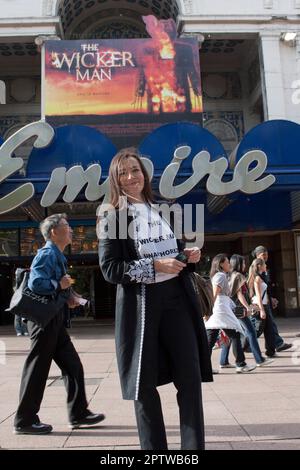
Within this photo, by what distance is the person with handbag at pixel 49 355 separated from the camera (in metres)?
4.36

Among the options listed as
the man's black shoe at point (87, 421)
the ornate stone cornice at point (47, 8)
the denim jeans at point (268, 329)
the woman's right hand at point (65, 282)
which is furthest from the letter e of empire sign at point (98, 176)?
the ornate stone cornice at point (47, 8)

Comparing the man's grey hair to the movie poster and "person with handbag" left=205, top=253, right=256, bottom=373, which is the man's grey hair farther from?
the movie poster

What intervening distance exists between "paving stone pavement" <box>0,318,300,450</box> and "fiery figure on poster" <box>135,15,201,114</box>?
13.4 metres

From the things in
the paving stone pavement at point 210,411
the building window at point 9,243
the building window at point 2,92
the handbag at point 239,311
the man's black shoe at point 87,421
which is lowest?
the paving stone pavement at point 210,411

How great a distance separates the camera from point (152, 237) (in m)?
2.96

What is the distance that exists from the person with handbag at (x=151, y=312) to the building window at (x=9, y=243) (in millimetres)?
17436

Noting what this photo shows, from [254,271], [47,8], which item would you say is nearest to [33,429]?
[254,271]

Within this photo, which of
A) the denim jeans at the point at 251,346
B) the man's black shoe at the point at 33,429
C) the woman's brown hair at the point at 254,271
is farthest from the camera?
the woman's brown hair at the point at 254,271

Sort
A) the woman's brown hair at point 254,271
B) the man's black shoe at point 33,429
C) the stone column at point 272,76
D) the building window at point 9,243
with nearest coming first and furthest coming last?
the man's black shoe at point 33,429
the woman's brown hair at point 254,271
the building window at point 9,243
the stone column at point 272,76

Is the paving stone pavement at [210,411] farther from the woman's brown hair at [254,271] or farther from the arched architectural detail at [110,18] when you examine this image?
the arched architectural detail at [110,18]

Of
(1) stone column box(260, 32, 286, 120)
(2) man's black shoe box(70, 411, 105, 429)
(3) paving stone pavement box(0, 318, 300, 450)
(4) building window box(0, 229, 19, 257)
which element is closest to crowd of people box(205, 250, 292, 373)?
(3) paving stone pavement box(0, 318, 300, 450)

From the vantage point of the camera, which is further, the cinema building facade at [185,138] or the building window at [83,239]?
the building window at [83,239]

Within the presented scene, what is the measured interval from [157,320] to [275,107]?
1989 cm

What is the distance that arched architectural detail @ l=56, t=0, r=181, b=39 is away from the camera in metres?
24.5
